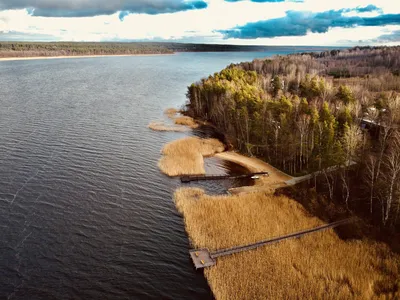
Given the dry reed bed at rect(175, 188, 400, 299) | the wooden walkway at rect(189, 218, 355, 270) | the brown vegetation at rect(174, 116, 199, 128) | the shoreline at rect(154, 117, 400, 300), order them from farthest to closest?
the brown vegetation at rect(174, 116, 199, 128) < the wooden walkway at rect(189, 218, 355, 270) < the shoreline at rect(154, 117, 400, 300) < the dry reed bed at rect(175, 188, 400, 299)

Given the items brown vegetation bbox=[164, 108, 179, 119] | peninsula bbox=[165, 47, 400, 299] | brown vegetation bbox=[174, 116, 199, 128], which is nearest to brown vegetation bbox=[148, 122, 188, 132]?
brown vegetation bbox=[174, 116, 199, 128]

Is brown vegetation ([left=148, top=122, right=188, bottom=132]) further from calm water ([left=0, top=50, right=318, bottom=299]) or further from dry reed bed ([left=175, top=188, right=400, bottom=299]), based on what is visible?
dry reed bed ([left=175, top=188, right=400, bottom=299])

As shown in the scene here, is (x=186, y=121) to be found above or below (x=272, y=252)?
above

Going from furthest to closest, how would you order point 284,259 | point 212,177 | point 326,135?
point 212,177 < point 326,135 < point 284,259

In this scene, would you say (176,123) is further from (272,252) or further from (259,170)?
(272,252)

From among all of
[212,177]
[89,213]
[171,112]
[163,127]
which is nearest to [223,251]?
[89,213]

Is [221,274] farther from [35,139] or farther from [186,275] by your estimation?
[35,139]
